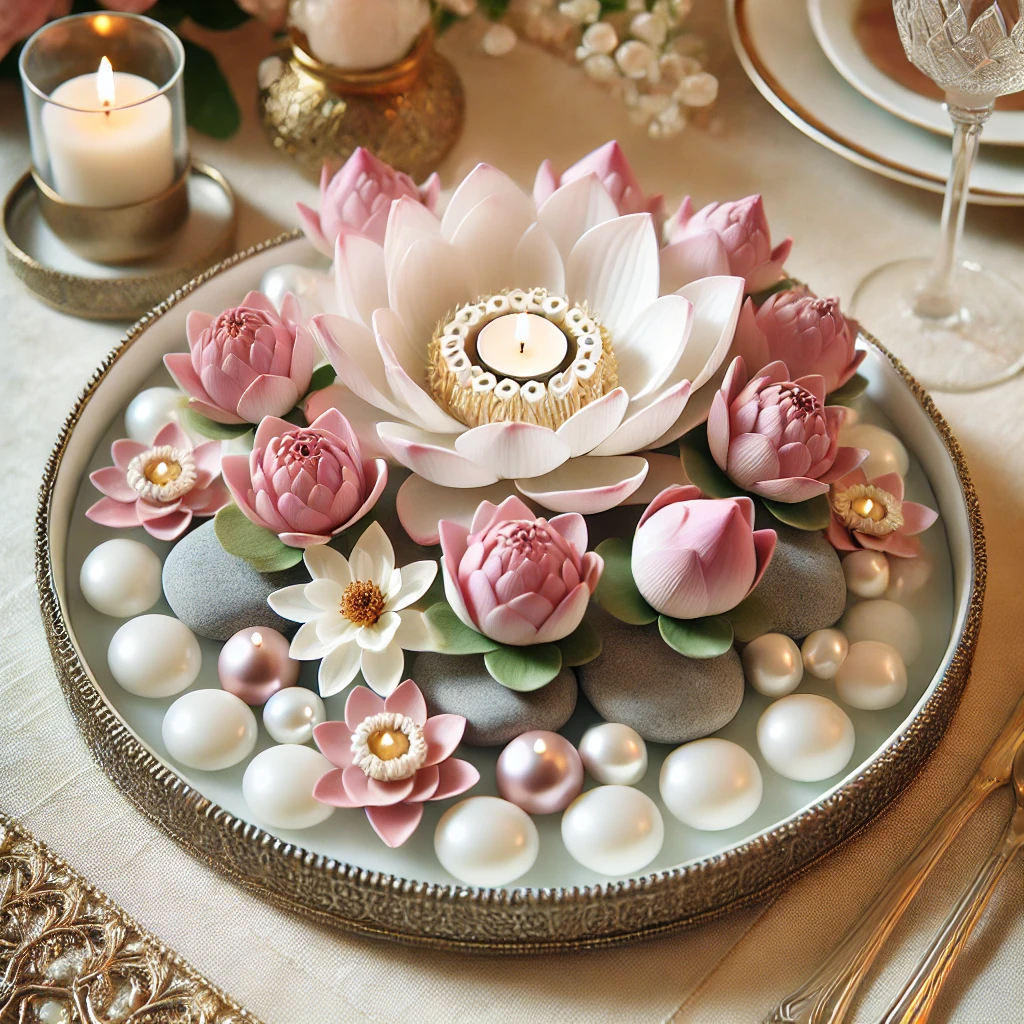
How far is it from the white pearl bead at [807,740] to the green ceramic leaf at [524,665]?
0.09 m

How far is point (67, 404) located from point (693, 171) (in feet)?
1.34

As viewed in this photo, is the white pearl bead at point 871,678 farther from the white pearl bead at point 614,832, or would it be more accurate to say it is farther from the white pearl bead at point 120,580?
the white pearl bead at point 120,580

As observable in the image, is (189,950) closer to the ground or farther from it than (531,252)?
closer to the ground

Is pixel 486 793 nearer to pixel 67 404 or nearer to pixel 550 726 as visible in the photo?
pixel 550 726

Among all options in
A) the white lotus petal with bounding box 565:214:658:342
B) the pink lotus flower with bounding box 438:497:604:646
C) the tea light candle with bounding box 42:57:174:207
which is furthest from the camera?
the tea light candle with bounding box 42:57:174:207

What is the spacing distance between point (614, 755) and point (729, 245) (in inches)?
9.3

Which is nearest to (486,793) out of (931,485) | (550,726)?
(550,726)

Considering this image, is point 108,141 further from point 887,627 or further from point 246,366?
point 887,627

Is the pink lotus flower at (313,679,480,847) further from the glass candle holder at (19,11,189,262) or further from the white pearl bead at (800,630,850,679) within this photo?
the glass candle holder at (19,11,189,262)

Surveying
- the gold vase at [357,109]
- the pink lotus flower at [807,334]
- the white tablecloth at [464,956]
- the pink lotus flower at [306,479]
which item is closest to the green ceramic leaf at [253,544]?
the pink lotus flower at [306,479]

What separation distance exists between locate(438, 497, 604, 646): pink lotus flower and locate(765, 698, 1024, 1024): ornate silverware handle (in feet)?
0.49

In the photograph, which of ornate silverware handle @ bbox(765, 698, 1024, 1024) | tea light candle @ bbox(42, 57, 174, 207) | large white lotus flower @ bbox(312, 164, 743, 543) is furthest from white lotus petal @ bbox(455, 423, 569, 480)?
tea light candle @ bbox(42, 57, 174, 207)

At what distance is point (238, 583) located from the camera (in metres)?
0.47

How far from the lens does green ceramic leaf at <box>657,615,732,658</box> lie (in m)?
0.44
